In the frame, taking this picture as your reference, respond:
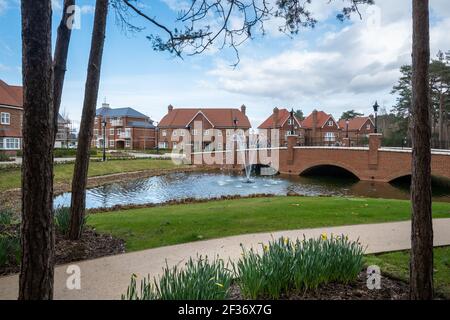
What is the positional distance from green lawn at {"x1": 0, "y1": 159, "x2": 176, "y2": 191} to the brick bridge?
520 inches

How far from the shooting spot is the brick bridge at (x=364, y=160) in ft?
79.2

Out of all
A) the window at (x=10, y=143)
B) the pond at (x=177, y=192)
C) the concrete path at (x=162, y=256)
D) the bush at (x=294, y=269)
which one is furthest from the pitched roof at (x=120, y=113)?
the bush at (x=294, y=269)

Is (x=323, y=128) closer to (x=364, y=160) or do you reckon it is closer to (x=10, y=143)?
(x=364, y=160)

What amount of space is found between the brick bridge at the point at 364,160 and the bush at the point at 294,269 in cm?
2343

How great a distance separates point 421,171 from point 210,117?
59109 millimetres

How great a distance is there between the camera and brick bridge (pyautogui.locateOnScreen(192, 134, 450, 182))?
79.2ft

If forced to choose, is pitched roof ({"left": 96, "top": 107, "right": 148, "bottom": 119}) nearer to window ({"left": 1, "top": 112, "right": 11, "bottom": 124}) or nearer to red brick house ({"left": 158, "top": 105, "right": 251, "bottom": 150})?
red brick house ({"left": 158, "top": 105, "right": 251, "bottom": 150})

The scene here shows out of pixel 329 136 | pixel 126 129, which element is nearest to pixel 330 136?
pixel 329 136

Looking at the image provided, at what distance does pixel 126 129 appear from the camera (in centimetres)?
6525

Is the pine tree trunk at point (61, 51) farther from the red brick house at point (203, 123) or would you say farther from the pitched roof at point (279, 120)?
the pitched roof at point (279, 120)

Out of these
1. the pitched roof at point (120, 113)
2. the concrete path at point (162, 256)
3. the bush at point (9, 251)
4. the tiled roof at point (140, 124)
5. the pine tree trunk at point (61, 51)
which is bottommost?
the concrete path at point (162, 256)

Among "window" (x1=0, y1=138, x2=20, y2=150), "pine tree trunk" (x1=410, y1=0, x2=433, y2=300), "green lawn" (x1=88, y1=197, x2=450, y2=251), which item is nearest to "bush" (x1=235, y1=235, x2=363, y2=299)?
"pine tree trunk" (x1=410, y1=0, x2=433, y2=300)
